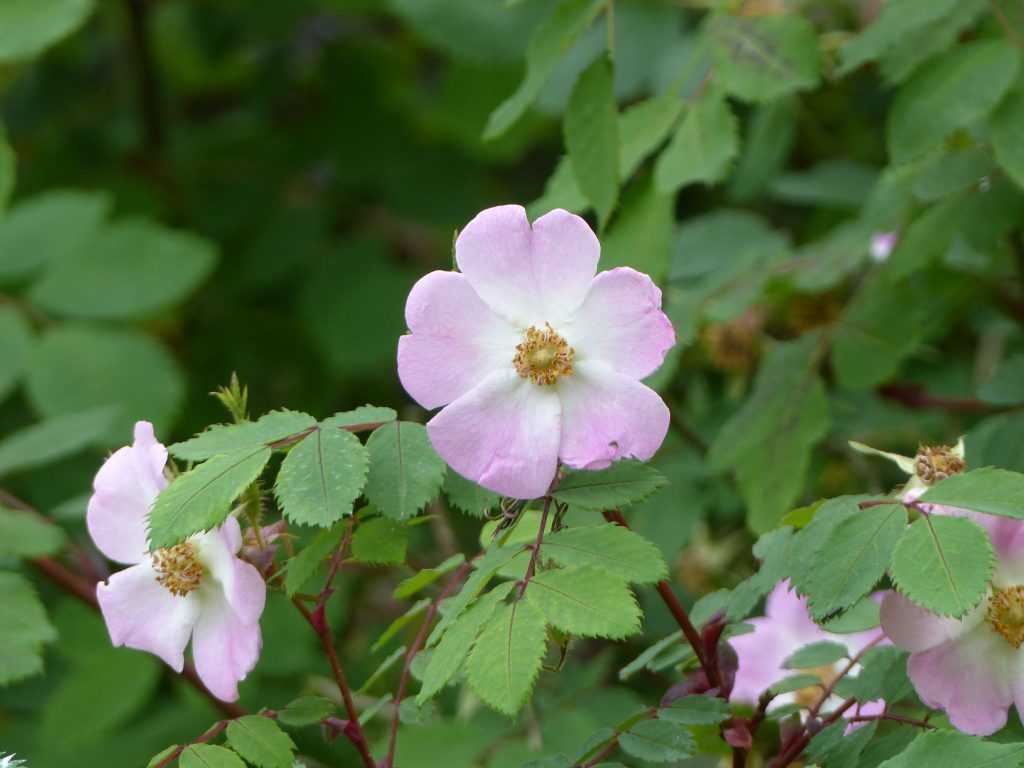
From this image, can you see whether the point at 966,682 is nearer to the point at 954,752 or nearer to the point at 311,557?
the point at 954,752

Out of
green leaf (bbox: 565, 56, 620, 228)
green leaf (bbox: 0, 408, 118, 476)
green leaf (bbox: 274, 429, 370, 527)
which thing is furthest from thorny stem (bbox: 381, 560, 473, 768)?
green leaf (bbox: 0, 408, 118, 476)

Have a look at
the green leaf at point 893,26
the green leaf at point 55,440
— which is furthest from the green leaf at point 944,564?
the green leaf at point 55,440

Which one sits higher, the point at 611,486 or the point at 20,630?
the point at 611,486

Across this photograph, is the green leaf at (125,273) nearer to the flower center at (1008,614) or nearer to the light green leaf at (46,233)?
the light green leaf at (46,233)

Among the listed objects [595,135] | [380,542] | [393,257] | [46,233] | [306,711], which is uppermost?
[595,135]

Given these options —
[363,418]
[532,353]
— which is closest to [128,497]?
[363,418]

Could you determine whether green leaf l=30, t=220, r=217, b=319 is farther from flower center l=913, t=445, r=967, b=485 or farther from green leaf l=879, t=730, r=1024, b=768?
green leaf l=879, t=730, r=1024, b=768
